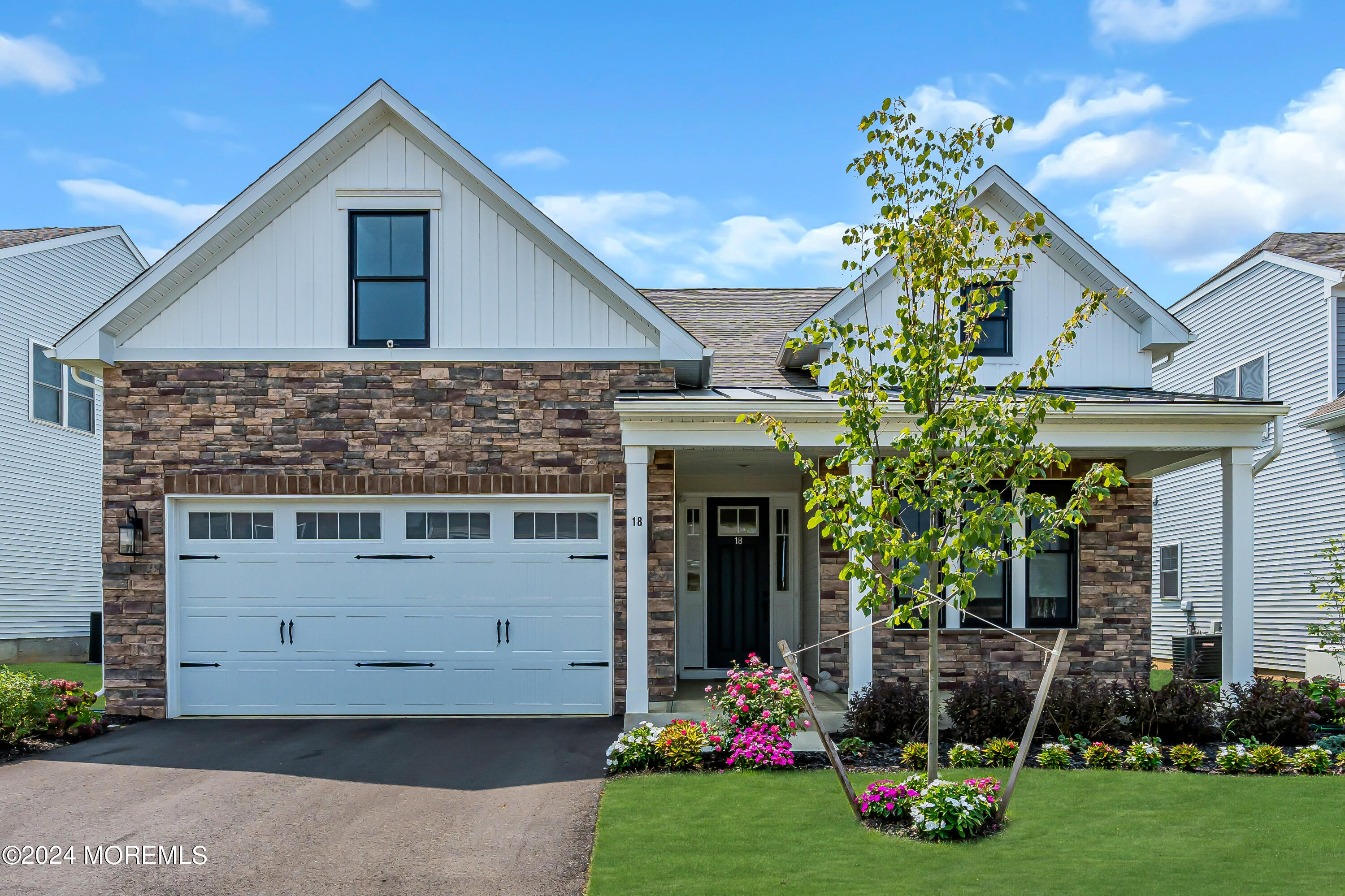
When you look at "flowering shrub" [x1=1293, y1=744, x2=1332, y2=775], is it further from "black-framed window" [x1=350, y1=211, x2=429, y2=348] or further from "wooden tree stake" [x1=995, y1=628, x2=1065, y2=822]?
"black-framed window" [x1=350, y1=211, x2=429, y2=348]

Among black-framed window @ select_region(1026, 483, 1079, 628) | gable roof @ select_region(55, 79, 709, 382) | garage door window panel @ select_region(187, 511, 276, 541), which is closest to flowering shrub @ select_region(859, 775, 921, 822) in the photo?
gable roof @ select_region(55, 79, 709, 382)

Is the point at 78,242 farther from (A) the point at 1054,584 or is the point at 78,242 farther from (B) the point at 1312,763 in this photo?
(B) the point at 1312,763

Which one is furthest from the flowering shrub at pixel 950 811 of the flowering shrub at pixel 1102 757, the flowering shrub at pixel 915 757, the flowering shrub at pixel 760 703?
the flowering shrub at pixel 1102 757

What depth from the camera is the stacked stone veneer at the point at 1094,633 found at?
11359mm

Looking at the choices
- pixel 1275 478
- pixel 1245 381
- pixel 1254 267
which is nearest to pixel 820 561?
pixel 1275 478

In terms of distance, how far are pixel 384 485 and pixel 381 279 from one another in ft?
7.21

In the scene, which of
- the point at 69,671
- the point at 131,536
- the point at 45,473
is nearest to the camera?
the point at 131,536

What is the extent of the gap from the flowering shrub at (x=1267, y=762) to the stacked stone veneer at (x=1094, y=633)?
3460 millimetres

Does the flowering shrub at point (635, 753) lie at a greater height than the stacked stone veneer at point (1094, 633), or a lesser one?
lesser

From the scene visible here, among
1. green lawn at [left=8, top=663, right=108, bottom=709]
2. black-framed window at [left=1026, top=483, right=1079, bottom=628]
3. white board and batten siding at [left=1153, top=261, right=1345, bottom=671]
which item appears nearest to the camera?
black-framed window at [left=1026, top=483, right=1079, bottom=628]

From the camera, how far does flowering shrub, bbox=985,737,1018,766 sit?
7.77m

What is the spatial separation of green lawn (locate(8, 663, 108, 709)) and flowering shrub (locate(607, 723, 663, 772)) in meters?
8.31

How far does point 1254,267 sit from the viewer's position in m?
16.8

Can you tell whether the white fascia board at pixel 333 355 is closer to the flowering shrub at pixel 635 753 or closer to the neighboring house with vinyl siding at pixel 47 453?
the flowering shrub at pixel 635 753
